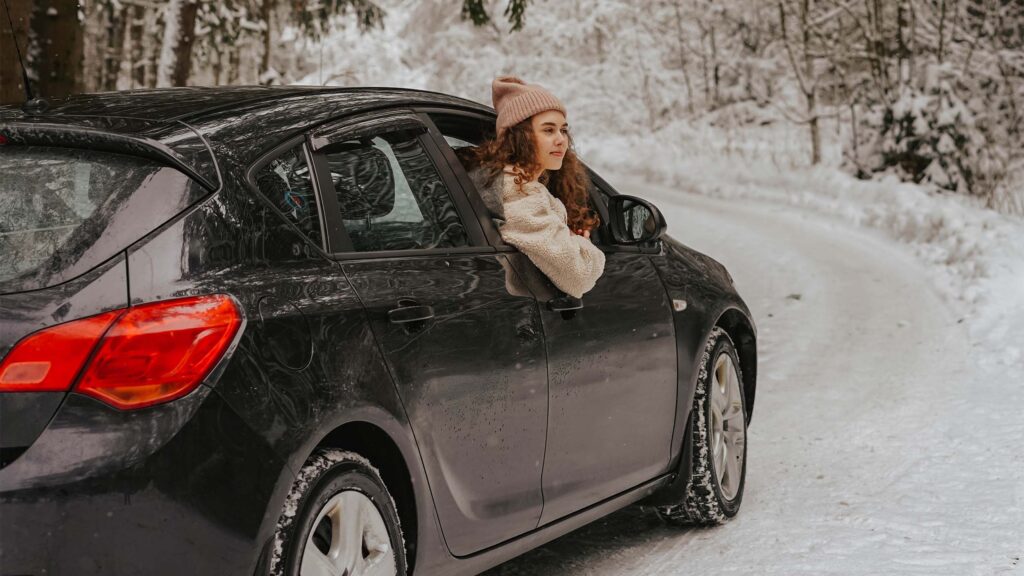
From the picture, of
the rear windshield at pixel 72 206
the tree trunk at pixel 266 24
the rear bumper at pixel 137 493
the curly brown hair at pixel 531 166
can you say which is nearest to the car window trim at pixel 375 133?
the curly brown hair at pixel 531 166

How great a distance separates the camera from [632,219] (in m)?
5.17

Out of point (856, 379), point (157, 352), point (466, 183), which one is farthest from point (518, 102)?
→ point (856, 379)

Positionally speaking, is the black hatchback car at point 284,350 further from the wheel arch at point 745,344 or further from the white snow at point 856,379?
the wheel arch at point 745,344

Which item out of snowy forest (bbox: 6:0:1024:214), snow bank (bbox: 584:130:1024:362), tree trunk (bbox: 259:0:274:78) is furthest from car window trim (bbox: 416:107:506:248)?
tree trunk (bbox: 259:0:274:78)

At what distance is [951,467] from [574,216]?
288cm

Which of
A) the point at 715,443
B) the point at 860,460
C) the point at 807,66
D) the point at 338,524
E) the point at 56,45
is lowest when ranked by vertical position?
the point at 860,460

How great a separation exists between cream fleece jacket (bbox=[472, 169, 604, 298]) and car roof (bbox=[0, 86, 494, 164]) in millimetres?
468

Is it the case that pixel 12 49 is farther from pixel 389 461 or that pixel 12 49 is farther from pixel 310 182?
pixel 389 461

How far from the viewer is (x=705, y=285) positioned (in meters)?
5.70

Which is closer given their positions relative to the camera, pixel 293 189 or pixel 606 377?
pixel 293 189

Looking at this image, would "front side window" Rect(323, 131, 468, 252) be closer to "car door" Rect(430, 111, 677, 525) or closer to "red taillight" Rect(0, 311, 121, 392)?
"car door" Rect(430, 111, 677, 525)

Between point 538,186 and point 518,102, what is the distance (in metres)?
0.33

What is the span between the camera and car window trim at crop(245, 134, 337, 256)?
3377 millimetres

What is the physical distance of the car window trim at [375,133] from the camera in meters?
3.66
